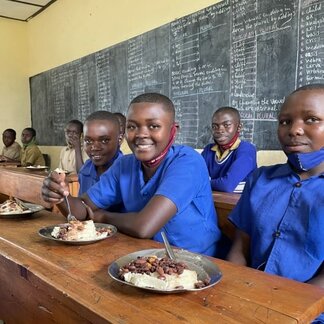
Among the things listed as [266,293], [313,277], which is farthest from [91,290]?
[313,277]

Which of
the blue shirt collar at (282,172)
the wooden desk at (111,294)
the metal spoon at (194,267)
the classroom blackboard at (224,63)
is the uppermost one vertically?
the classroom blackboard at (224,63)

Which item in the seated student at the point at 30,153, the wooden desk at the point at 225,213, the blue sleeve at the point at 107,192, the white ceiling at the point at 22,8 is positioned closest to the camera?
the blue sleeve at the point at 107,192

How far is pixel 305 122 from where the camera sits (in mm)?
1299

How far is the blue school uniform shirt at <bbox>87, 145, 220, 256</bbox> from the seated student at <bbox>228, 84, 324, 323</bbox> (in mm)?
198

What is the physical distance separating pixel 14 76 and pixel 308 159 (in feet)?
23.3

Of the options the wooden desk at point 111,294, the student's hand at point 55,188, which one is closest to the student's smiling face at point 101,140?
the student's hand at point 55,188

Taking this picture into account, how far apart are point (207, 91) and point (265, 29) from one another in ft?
2.79

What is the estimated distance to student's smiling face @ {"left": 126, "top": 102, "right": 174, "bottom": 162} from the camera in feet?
5.17

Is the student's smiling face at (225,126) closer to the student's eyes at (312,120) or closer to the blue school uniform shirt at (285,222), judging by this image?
the blue school uniform shirt at (285,222)

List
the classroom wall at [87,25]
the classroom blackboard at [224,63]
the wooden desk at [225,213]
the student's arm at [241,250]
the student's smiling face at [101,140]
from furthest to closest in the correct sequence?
1. the classroom wall at [87,25]
2. the classroom blackboard at [224,63]
3. the student's smiling face at [101,140]
4. the wooden desk at [225,213]
5. the student's arm at [241,250]

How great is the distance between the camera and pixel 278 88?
296 centimetres

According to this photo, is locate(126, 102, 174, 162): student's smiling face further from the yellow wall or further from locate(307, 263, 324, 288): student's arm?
the yellow wall

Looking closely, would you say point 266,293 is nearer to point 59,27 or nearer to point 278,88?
point 278,88

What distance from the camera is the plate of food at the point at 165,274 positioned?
0.84 metres
